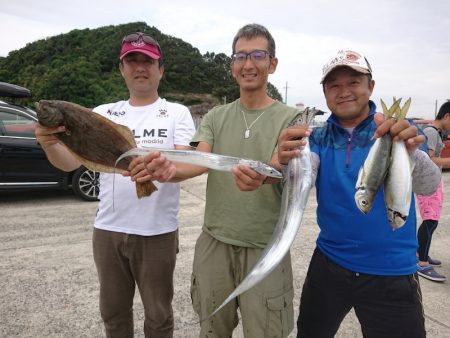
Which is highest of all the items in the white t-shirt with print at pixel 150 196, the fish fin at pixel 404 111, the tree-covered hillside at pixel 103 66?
the tree-covered hillside at pixel 103 66

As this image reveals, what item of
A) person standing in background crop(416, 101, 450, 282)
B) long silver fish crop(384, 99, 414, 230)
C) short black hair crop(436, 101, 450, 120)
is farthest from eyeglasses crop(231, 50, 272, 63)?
short black hair crop(436, 101, 450, 120)

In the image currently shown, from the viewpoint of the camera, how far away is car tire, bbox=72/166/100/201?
→ 7023mm

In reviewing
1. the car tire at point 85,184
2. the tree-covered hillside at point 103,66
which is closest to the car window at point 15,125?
the car tire at point 85,184

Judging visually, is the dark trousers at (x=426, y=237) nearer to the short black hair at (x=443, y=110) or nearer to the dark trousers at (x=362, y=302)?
the short black hair at (x=443, y=110)

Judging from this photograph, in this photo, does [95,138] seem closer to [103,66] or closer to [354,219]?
[354,219]

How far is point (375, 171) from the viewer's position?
5.05ft

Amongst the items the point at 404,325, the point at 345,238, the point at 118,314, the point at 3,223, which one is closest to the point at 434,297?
the point at 404,325

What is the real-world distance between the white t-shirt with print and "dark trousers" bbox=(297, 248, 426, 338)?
3.50 feet

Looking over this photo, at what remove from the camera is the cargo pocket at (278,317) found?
82.5 inches

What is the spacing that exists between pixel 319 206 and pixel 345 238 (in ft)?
0.81

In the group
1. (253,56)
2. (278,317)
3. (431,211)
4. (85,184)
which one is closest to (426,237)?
(431,211)

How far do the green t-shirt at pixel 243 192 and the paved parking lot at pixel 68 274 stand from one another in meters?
1.37

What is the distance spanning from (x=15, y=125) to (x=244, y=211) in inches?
242

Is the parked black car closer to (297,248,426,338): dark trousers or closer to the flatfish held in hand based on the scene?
the flatfish held in hand
